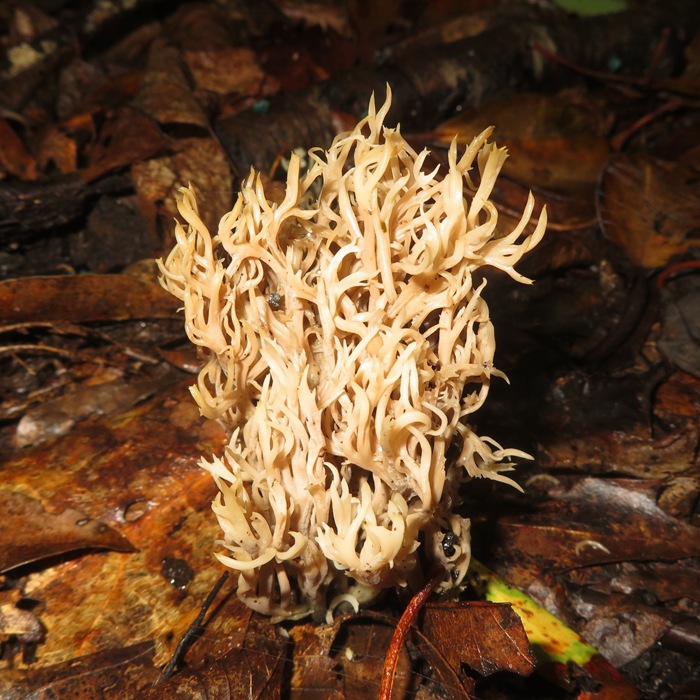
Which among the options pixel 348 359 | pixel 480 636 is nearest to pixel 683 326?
pixel 480 636

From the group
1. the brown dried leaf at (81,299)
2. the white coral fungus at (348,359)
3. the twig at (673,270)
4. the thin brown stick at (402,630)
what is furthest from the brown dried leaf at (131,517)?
the twig at (673,270)

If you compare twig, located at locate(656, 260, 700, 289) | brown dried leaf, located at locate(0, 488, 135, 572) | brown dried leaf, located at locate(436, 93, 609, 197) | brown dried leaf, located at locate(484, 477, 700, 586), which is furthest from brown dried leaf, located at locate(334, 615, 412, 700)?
brown dried leaf, located at locate(436, 93, 609, 197)

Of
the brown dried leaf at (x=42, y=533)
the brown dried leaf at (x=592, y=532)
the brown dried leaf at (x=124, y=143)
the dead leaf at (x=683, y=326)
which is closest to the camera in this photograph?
the brown dried leaf at (x=42, y=533)

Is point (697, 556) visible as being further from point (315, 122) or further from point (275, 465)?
point (315, 122)

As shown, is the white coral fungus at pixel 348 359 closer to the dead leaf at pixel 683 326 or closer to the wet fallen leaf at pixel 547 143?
the dead leaf at pixel 683 326

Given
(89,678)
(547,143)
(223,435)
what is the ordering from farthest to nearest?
1. (547,143)
2. (223,435)
3. (89,678)

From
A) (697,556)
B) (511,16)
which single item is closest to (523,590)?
(697,556)

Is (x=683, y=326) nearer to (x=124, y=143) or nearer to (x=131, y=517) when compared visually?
(x=131, y=517)
